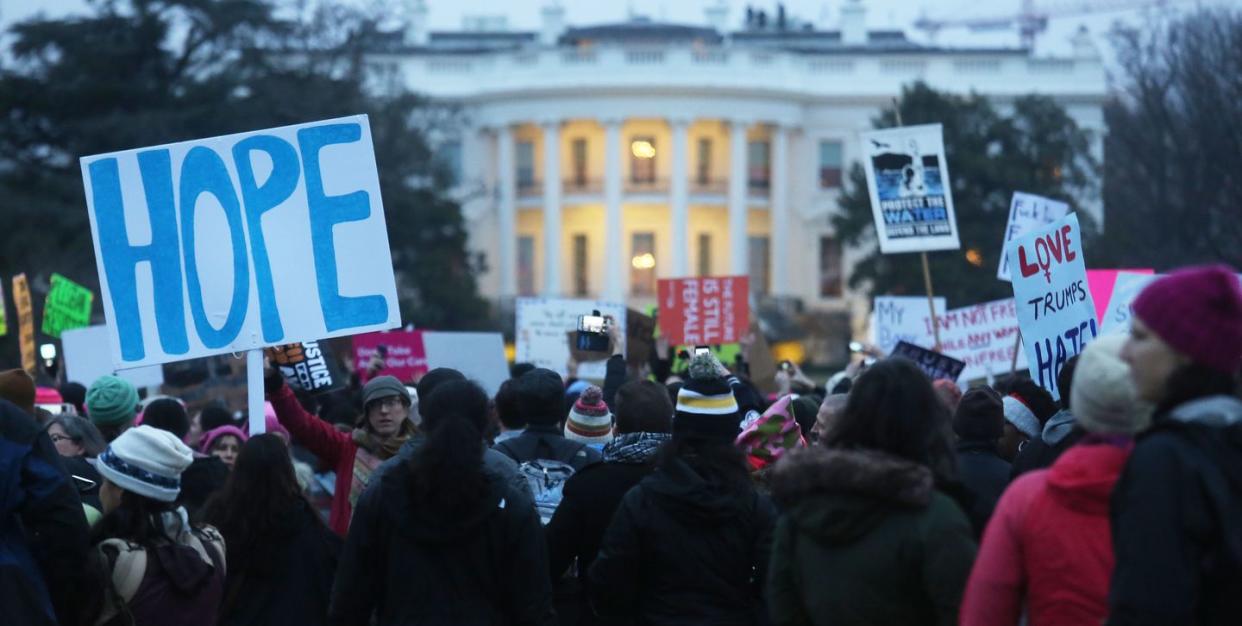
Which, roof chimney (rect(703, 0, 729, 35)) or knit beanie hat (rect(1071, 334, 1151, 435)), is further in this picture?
roof chimney (rect(703, 0, 729, 35))

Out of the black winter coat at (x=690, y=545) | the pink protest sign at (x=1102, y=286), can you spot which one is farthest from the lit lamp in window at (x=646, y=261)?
the black winter coat at (x=690, y=545)

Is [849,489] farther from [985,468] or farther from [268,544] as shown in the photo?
[268,544]

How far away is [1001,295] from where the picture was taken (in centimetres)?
4125

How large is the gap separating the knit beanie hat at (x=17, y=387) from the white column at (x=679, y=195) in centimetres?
5582

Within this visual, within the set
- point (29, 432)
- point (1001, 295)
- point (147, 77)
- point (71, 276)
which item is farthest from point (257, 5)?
point (29, 432)

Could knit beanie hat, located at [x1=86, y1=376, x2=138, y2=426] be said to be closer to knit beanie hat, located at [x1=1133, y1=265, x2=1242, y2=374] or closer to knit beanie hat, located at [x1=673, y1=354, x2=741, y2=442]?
knit beanie hat, located at [x1=673, y1=354, x2=741, y2=442]

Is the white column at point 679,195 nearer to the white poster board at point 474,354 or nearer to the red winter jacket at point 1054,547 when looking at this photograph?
the white poster board at point 474,354

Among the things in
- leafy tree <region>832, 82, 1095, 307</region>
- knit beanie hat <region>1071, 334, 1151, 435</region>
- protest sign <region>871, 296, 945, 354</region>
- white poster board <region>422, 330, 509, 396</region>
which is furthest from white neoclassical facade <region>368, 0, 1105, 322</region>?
knit beanie hat <region>1071, 334, 1151, 435</region>

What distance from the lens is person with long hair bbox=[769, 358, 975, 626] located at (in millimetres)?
4203

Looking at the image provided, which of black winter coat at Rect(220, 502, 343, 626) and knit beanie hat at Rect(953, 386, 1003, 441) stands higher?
knit beanie hat at Rect(953, 386, 1003, 441)

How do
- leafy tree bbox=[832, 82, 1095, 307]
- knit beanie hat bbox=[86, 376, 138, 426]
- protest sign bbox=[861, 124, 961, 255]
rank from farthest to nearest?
leafy tree bbox=[832, 82, 1095, 307] < protest sign bbox=[861, 124, 961, 255] < knit beanie hat bbox=[86, 376, 138, 426]

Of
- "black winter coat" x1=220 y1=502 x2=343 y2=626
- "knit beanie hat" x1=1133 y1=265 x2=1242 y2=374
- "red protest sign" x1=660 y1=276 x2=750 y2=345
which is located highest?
"knit beanie hat" x1=1133 y1=265 x2=1242 y2=374

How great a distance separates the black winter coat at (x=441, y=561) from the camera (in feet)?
16.5

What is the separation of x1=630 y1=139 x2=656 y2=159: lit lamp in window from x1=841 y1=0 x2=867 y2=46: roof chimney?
9.01 meters
